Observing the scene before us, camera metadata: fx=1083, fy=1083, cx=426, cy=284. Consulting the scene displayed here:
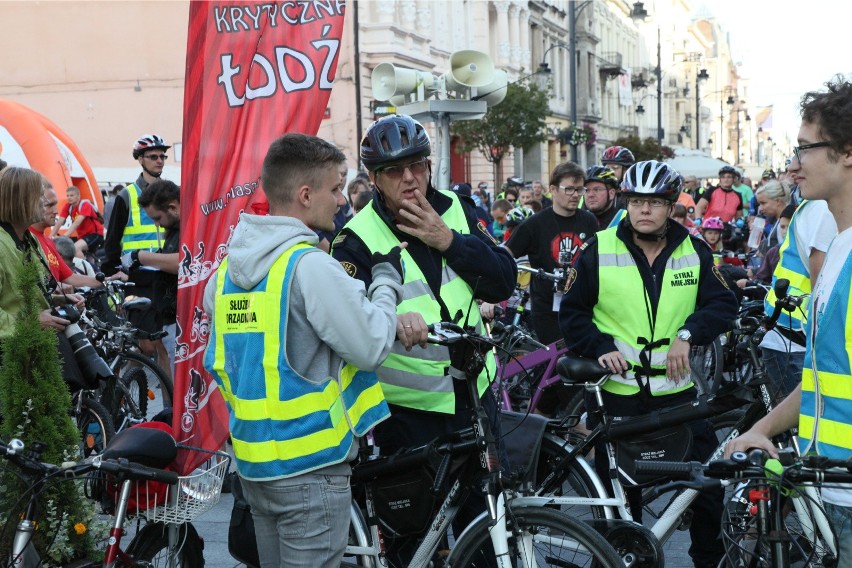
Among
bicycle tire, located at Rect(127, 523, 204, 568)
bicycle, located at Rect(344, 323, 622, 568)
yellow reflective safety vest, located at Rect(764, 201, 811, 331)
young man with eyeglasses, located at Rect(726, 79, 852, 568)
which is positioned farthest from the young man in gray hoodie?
yellow reflective safety vest, located at Rect(764, 201, 811, 331)

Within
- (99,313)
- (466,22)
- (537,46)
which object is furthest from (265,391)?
(537,46)

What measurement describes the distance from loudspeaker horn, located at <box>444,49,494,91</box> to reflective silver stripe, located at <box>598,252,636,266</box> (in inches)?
205

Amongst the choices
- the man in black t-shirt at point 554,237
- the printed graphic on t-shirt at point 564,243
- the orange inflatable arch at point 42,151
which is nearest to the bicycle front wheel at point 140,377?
the man in black t-shirt at point 554,237

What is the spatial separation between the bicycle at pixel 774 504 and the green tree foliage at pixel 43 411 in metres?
2.63

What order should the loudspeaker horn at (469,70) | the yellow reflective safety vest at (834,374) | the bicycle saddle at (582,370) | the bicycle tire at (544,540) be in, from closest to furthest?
the yellow reflective safety vest at (834,374) → the bicycle tire at (544,540) → the bicycle saddle at (582,370) → the loudspeaker horn at (469,70)

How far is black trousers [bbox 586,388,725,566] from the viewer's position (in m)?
4.68

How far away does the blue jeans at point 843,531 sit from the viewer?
9.14 feet

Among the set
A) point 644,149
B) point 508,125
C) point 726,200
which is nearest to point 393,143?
point 726,200

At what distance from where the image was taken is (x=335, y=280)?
128 inches

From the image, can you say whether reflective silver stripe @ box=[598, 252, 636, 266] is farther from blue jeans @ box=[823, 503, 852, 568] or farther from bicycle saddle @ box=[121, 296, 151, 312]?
bicycle saddle @ box=[121, 296, 151, 312]

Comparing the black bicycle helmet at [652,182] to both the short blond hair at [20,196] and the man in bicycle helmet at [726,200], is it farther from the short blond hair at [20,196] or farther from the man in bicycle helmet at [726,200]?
the man in bicycle helmet at [726,200]

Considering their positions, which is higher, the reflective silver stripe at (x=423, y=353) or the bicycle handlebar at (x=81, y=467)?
the reflective silver stripe at (x=423, y=353)

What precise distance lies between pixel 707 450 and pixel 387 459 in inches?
70.4

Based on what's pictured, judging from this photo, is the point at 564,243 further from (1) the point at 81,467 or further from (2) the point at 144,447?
(1) the point at 81,467
